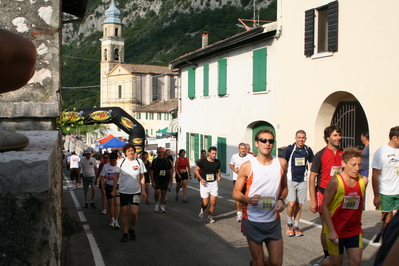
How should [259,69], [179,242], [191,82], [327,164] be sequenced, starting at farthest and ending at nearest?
1. [191,82]
2. [259,69]
3. [179,242]
4. [327,164]

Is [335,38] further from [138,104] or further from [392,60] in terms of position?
[138,104]

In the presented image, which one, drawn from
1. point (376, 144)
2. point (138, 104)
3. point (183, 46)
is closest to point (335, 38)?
point (376, 144)

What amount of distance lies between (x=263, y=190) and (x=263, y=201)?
0.39 feet

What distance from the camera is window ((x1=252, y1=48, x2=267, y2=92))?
16.7 meters

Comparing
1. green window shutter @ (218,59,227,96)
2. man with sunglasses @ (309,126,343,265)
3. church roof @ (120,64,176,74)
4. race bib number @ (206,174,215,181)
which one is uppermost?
church roof @ (120,64,176,74)

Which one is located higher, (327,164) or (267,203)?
(327,164)

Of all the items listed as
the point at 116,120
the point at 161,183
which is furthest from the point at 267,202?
the point at 116,120

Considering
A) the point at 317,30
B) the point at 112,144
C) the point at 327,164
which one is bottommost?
the point at 112,144

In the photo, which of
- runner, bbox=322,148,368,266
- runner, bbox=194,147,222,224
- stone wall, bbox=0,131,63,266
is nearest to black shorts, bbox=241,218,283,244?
runner, bbox=322,148,368,266

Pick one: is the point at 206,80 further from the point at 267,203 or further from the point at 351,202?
the point at 351,202

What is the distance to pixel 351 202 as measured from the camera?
4.68 m

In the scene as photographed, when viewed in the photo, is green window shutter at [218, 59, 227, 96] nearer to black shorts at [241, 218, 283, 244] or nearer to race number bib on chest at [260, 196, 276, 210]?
race number bib on chest at [260, 196, 276, 210]

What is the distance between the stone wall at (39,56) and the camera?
692cm

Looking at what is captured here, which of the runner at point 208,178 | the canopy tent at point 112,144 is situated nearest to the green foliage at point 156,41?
the canopy tent at point 112,144
